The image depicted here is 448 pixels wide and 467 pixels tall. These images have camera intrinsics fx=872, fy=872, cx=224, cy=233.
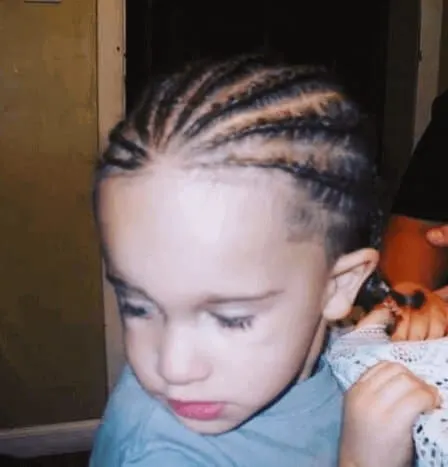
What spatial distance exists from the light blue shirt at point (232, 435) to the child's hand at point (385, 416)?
0.13 ft

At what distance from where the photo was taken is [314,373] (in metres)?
0.50

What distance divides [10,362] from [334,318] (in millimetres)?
1458

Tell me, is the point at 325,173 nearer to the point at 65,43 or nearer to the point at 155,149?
the point at 155,149

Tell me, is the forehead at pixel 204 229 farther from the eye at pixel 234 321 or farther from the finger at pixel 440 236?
the finger at pixel 440 236

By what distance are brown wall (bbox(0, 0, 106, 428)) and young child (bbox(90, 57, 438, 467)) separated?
1.14m

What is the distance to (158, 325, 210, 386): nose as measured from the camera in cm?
41

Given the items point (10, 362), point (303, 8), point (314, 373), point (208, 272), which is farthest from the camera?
point (10, 362)

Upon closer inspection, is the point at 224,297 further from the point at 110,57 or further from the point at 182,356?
the point at 110,57

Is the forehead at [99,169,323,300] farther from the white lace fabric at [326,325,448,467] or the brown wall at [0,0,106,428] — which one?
the brown wall at [0,0,106,428]

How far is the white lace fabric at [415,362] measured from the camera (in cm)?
42

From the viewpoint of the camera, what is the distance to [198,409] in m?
0.43

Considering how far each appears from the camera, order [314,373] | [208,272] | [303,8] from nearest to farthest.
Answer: [208,272]
[314,373]
[303,8]

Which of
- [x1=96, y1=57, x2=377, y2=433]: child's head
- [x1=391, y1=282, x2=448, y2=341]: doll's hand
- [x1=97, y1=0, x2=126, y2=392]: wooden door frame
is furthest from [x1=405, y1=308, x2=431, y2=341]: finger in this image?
[x1=97, y1=0, x2=126, y2=392]: wooden door frame

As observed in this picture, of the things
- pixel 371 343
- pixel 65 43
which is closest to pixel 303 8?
pixel 65 43
